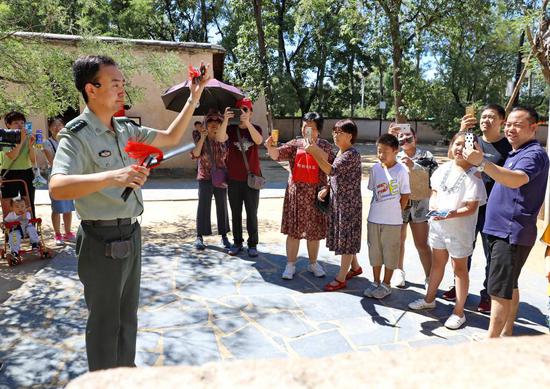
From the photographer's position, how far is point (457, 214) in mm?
3402

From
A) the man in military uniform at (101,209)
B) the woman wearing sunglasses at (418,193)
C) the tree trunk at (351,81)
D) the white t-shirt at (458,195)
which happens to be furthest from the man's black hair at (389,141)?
the tree trunk at (351,81)

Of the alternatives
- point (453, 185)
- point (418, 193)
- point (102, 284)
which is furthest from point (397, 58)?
point (102, 284)

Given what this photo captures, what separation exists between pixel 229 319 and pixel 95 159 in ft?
6.61

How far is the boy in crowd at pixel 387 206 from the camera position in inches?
158

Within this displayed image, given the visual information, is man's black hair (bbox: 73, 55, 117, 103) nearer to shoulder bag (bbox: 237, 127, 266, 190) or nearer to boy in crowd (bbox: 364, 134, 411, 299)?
boy in crowd (bbox: 364, 134, 411, 299)

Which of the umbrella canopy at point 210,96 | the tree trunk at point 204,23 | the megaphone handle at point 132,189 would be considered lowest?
the megaphone handle at point 132,189

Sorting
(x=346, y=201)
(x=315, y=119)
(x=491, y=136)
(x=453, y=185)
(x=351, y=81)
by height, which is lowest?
(x=346, y=201)

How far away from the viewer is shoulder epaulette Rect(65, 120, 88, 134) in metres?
2.15

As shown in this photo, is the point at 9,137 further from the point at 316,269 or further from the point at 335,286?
the point at 335,286

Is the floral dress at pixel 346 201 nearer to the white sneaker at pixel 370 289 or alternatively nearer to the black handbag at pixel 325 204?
the black handbag at pixel 325 204

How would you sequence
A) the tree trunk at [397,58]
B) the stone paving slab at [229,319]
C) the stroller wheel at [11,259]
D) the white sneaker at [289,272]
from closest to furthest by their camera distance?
the stone paving slab at [229,319] → the white sneaker at [289,272] → the stroller wheel at [11,259] → the tree trunk at [397,58]

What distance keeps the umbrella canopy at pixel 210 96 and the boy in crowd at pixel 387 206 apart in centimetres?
218

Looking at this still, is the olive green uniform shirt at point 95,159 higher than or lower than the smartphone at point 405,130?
lower

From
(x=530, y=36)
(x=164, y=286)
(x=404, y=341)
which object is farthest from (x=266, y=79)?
(x=404, y=341)
